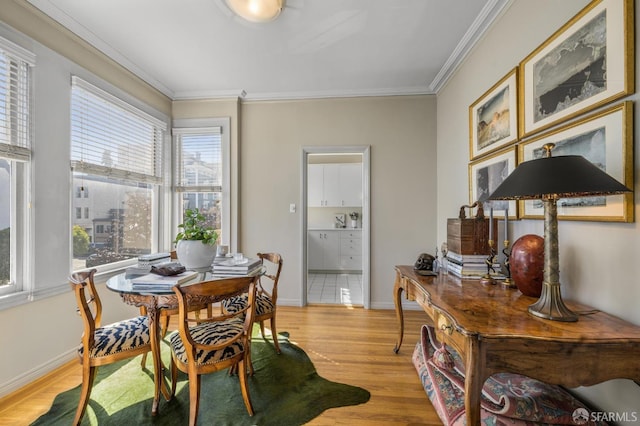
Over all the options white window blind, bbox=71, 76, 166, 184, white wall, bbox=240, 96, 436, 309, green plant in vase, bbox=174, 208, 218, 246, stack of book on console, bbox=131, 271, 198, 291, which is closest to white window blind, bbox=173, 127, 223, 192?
white window blind, bbox=71, 76, 166, 184

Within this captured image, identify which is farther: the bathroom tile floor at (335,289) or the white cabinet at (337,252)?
the white cabinet at (337,252)

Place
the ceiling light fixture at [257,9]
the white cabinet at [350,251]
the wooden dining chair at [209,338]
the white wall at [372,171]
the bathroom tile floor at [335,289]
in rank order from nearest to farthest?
the wooden dining chair at [209,338] → the ceiling light fixture at [257,9] → the white wall at [372,171] → the bathroom tile floor at [335,289] → the white cabinet at [350,251]

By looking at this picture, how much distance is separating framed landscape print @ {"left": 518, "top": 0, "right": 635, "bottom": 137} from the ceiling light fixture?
5.94ft

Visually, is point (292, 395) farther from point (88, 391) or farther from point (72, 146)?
point (72, 146)

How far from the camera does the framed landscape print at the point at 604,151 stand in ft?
3.63

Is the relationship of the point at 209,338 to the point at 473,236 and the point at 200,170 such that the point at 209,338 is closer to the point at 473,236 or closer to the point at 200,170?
the point at 473,236

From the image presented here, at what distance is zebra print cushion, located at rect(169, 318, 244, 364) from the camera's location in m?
1.48

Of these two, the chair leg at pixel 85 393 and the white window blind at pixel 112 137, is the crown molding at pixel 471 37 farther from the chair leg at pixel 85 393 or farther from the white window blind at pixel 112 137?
the chair leg at pixel 85 393

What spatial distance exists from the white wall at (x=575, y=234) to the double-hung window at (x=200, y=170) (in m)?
3.03

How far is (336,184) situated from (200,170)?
310cm

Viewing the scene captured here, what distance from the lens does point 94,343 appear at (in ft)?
5.04

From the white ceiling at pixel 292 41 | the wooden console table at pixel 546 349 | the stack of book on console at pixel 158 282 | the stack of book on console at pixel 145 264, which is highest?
the white ceiling at pixel 292 41

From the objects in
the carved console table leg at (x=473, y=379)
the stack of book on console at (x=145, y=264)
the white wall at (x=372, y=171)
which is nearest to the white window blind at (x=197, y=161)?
the white wall at (x=372, y=171)

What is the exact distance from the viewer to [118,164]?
9.05ft
